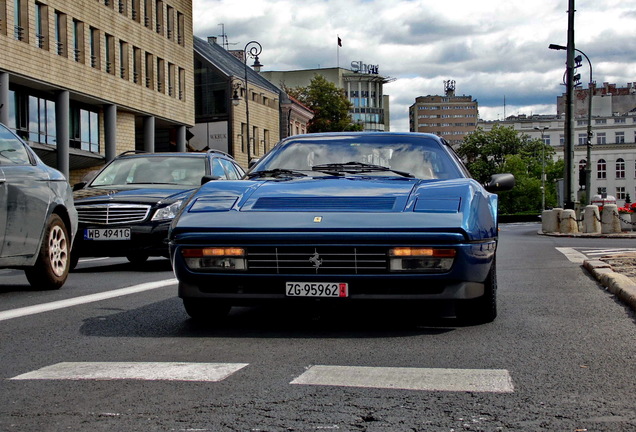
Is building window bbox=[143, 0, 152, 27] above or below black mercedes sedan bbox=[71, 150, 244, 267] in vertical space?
above

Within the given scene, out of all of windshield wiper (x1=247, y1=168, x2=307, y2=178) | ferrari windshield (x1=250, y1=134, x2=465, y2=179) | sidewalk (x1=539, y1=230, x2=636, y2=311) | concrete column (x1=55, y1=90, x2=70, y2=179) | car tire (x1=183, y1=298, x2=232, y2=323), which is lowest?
sidewalk (x1=539, y1=230, x2=636, y2=311)

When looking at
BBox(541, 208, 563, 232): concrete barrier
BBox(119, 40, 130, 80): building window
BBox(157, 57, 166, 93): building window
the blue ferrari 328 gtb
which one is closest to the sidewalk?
the blue ferrari 328 gtb

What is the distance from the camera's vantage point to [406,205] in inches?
240

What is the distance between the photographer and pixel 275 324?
6.60 metres

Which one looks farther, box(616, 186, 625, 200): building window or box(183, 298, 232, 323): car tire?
box(616, 186, 625, 200): building window

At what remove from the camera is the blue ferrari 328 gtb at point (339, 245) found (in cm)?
588

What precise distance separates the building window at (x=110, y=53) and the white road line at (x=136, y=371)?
40.5 meters

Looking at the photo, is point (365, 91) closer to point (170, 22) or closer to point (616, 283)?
point (170, 22)

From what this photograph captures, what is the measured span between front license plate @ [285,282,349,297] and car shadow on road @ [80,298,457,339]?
27 centimetres

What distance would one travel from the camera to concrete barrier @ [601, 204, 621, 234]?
31.5 meters

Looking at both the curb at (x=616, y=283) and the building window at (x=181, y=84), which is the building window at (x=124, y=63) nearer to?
the building window at (x=181, y=84)

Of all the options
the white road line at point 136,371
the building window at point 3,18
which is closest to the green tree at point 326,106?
the building window at point 3,18

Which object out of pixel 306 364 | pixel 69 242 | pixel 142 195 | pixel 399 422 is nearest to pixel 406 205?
pixel 306 364

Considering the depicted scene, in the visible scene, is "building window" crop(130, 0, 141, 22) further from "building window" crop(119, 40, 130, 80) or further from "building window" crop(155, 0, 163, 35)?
"building window" crop(155, 0, 163, 35)
